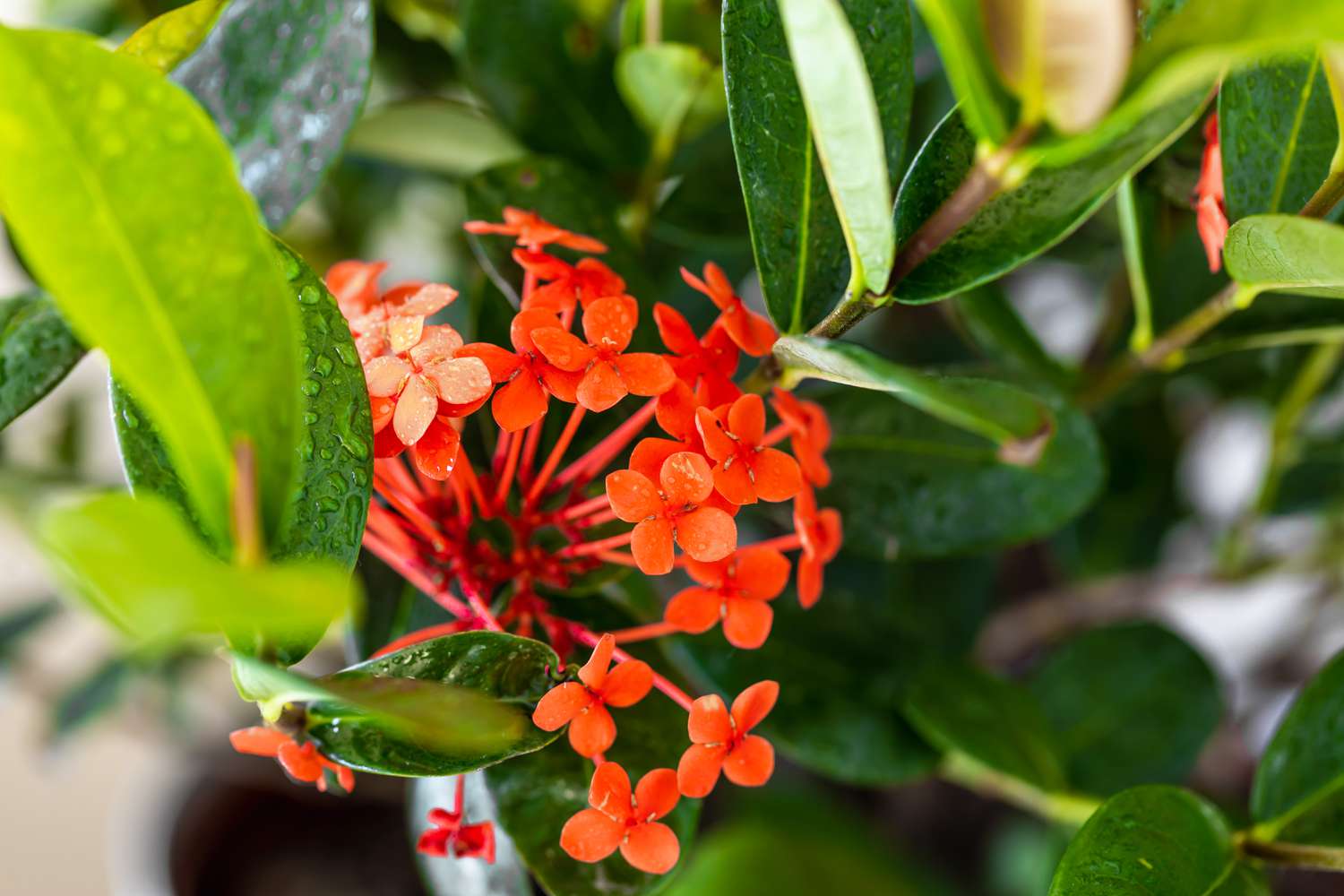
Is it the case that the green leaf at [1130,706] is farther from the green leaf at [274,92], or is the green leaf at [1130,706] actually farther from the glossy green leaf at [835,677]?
the green leaf at [274,92]

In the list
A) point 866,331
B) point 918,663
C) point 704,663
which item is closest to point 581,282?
point 704,663

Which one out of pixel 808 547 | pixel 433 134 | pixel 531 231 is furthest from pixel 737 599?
pixel 433 134

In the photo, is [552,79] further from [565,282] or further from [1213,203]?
[1213,203]

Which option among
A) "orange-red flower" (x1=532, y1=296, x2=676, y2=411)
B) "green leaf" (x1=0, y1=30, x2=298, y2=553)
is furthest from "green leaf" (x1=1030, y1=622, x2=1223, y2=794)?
"green leaf" (x1=0, y1=30, x2=298, y2=553)

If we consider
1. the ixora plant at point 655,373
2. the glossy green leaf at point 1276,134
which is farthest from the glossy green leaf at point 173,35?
the glossy green leaf at point 1276,134

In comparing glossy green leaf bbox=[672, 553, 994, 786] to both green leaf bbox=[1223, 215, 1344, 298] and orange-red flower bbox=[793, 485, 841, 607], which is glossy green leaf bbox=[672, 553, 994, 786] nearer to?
orange-red flower bbox=[793, 485, 841, 607]

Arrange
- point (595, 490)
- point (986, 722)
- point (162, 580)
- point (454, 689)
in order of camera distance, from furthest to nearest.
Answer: point (986, 722) < point (595, 490) < point (454, 689) < point (162, 580)

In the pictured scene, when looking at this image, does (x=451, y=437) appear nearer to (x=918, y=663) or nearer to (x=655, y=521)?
(x=655, y=521)
